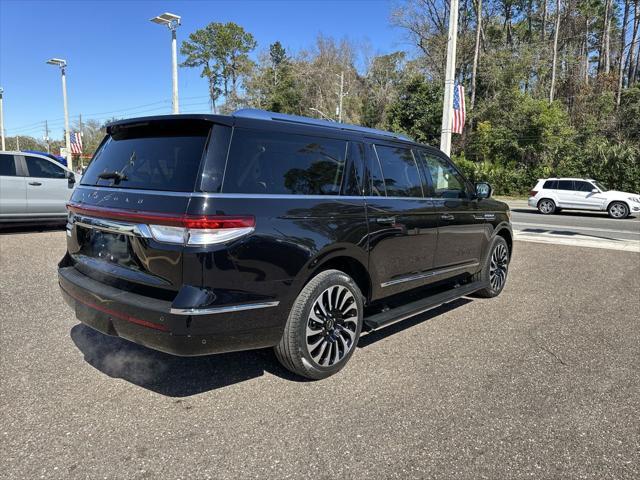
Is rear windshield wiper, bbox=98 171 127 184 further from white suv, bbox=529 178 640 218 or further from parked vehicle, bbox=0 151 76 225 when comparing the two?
white suv, bbox=529 178 640 218

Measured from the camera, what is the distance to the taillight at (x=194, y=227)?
109 inches

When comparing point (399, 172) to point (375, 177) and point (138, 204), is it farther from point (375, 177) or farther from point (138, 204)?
point (138, 204)

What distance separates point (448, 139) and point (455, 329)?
Result: 26.3ft

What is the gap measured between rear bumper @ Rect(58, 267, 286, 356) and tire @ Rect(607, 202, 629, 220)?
20.4 metres

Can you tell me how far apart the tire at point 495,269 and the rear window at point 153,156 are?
3912mm

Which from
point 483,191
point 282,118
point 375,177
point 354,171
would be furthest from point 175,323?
point 483,191

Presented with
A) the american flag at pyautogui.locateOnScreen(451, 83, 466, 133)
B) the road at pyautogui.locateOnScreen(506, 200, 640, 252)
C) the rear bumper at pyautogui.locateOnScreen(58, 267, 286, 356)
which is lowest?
the road at pyautogui.locateOnScreen(506, 200, 640, 252)

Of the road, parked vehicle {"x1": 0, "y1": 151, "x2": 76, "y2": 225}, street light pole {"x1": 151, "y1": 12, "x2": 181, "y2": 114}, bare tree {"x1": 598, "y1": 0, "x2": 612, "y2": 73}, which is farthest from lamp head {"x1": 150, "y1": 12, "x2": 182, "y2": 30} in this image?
bare tree {"x1": 598, "y1": 0, "x2": 612, "y2": 73}

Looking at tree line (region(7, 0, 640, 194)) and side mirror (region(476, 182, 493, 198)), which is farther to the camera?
tree line (region(7, 0, 640, 194))

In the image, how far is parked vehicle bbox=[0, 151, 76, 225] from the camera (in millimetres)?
10000

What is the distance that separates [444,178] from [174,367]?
3236 millimetres

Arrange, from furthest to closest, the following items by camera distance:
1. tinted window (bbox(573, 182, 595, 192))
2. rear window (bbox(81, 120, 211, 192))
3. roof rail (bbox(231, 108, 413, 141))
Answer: tinted window (bbox(573, 182, 595, 192))
roof rail (bbox(231, 108, 413, 141))
rear window (bbox(81, 120, 211, 192))

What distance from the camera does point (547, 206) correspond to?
2114cm

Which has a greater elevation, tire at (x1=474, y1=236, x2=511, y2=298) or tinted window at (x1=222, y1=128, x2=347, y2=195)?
tinted window at (x1=222, y1=128, x2=347, y2=195)
